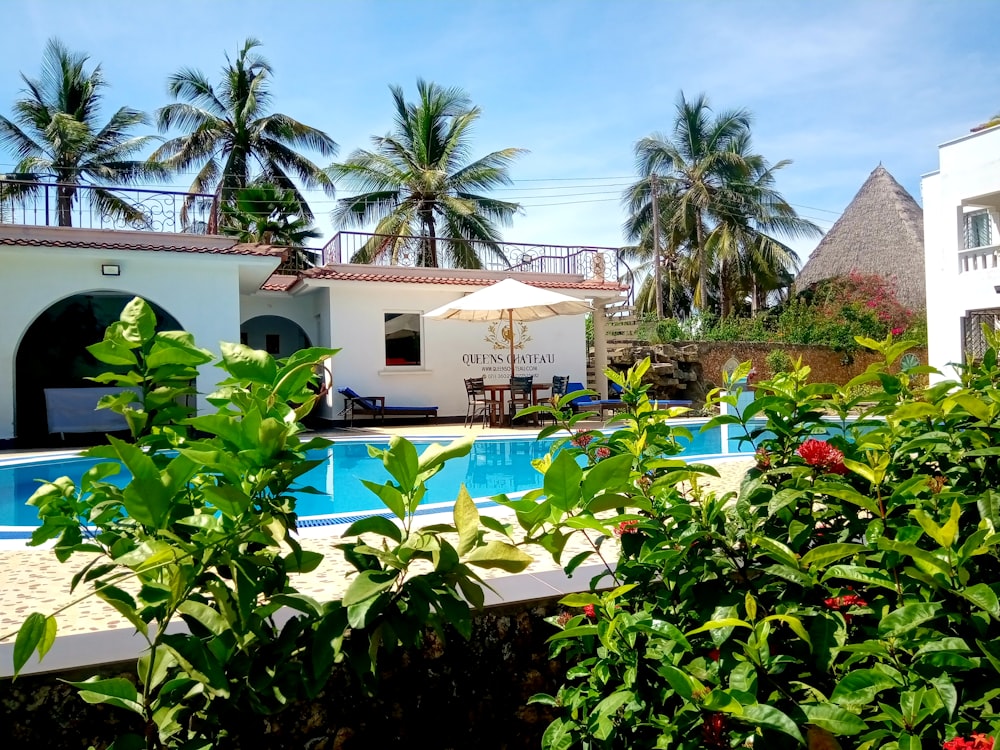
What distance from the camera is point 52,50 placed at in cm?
2770

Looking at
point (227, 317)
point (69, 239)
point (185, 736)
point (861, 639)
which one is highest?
point (69, 239)

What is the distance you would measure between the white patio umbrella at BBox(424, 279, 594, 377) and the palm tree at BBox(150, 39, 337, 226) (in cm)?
1517

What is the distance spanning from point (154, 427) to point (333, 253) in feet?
54.5

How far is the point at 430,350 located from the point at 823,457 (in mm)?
15809

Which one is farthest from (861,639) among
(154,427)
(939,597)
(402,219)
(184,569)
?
(402,219)

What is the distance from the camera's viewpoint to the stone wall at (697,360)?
805 inches

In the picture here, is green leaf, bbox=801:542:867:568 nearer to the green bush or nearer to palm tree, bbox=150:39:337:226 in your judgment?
the green bush

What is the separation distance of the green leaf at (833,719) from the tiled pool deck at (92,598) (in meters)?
0.50

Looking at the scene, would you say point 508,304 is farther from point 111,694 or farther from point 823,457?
point 111,694

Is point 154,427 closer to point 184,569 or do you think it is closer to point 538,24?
point 184,569

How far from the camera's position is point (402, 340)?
1703cm

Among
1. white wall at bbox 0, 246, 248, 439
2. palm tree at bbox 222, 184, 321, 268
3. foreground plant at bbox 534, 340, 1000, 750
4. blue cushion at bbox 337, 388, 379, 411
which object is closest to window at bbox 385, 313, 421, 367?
blue cushion at bbox 337, 388, 379, 411

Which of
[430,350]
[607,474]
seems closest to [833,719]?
[607,474]

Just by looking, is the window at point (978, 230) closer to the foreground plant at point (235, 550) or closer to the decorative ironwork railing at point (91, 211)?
the decorative ironwork railing at point (91, 211)
